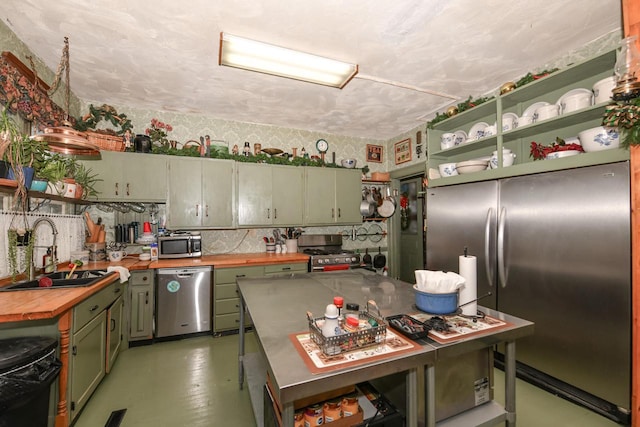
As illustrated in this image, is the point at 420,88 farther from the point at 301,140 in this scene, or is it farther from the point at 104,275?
the point at 104,275

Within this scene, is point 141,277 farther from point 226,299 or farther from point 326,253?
point 326,253

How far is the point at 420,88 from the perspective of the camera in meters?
3.07

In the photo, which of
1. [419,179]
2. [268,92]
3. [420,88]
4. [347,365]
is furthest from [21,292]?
[419,179]

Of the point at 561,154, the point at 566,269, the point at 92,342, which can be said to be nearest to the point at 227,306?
the point at 92,342

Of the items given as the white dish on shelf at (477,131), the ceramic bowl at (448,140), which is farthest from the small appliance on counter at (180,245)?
the white dish on shelf at (477,131)

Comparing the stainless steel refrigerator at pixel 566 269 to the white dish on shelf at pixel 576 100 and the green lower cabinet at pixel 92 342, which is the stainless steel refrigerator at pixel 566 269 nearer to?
the white dish on shelf at pixel 576 100

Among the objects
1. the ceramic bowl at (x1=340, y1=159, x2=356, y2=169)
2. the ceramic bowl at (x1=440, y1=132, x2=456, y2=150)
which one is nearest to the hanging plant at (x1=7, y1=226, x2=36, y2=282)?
the ceramic bowl at (x1=340, y1=159, x2=356, y2=169)

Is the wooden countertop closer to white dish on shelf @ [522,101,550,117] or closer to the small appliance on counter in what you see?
the small appliance on counter

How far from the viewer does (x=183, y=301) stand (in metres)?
3.10

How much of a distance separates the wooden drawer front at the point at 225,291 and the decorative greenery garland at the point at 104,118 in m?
2.40

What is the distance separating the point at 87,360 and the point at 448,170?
3721 mm

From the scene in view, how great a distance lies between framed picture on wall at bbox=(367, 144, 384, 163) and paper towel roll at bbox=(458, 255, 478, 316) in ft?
12.2

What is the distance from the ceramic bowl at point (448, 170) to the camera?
3.00 metres

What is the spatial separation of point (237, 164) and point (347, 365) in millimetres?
3288
